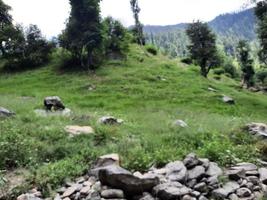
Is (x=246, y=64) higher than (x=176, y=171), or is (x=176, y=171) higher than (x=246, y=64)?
(x=176, y=171)

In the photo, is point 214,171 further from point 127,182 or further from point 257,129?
point 257,129

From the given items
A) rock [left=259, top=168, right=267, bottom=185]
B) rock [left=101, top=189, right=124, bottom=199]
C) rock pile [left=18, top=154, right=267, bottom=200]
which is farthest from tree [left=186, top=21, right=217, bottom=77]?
rock [left=101, top=189, right=124, bottom=199]

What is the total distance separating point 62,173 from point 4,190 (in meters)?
1.80

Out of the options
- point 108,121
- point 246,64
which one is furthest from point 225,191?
point 246,64

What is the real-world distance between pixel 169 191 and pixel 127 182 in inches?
46.2

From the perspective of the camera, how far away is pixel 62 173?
1384cm

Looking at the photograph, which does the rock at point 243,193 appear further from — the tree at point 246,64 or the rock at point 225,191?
the tree at point 246,64

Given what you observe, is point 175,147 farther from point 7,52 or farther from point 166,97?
point 7,52

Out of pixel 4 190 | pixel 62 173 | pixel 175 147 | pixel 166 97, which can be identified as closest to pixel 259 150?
pixel 175 147

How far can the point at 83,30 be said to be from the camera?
63594mm

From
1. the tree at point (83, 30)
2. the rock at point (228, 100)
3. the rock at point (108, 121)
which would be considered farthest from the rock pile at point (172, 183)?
the tree at point (83, 30)

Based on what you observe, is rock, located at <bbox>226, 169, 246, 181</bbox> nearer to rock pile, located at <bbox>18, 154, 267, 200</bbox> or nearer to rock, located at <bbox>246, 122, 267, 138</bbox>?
rock pile, located at <bbox>18, 154, 267, 200</bbox>

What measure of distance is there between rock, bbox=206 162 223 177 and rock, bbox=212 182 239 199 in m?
0.55

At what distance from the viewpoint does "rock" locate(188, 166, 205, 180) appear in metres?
13.2
